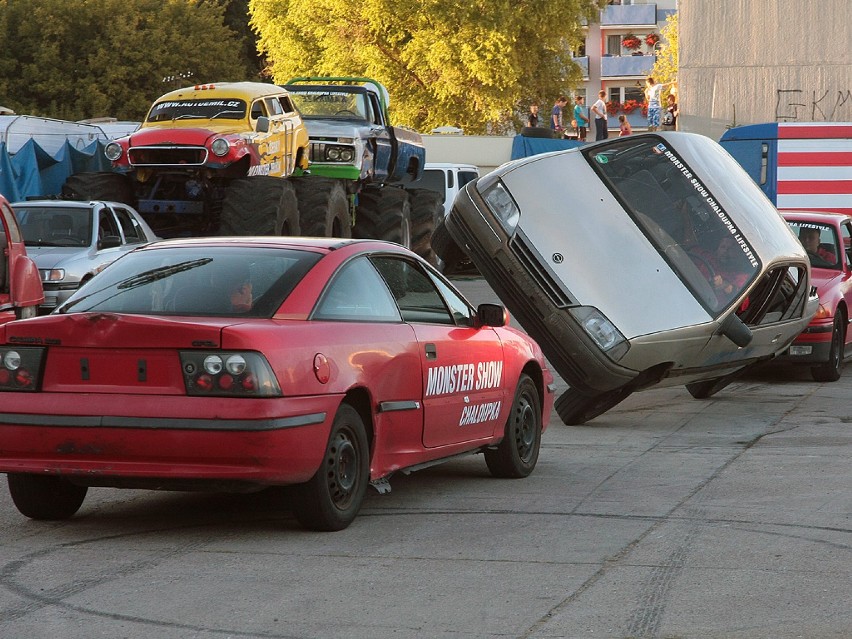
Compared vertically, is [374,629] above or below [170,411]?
below

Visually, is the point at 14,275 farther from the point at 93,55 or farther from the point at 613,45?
the point at 613,45

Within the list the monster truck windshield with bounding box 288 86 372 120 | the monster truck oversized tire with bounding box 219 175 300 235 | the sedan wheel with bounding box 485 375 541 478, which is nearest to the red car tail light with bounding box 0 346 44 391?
the sedan wheel with bounding box 485 375 541 478

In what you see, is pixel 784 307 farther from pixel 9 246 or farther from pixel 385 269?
pixel 9 246

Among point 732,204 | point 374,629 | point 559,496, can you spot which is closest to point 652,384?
point 732,204

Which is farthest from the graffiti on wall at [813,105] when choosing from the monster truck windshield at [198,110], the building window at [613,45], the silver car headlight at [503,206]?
the building window at [613,45]

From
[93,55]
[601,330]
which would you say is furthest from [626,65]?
[601,330]

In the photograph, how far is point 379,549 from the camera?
6.89m

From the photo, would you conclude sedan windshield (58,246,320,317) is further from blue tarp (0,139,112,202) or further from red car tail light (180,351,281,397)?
blue tarp (0,139,112,202)

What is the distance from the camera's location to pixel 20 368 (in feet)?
23.1

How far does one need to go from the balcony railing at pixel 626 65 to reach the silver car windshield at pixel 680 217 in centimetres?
8416

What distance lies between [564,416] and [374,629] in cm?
690

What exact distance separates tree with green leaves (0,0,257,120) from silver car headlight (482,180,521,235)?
139ft

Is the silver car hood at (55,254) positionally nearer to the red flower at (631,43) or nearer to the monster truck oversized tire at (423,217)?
the monster truck oversized tire at (423,217)

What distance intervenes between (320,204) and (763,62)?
2090cm
